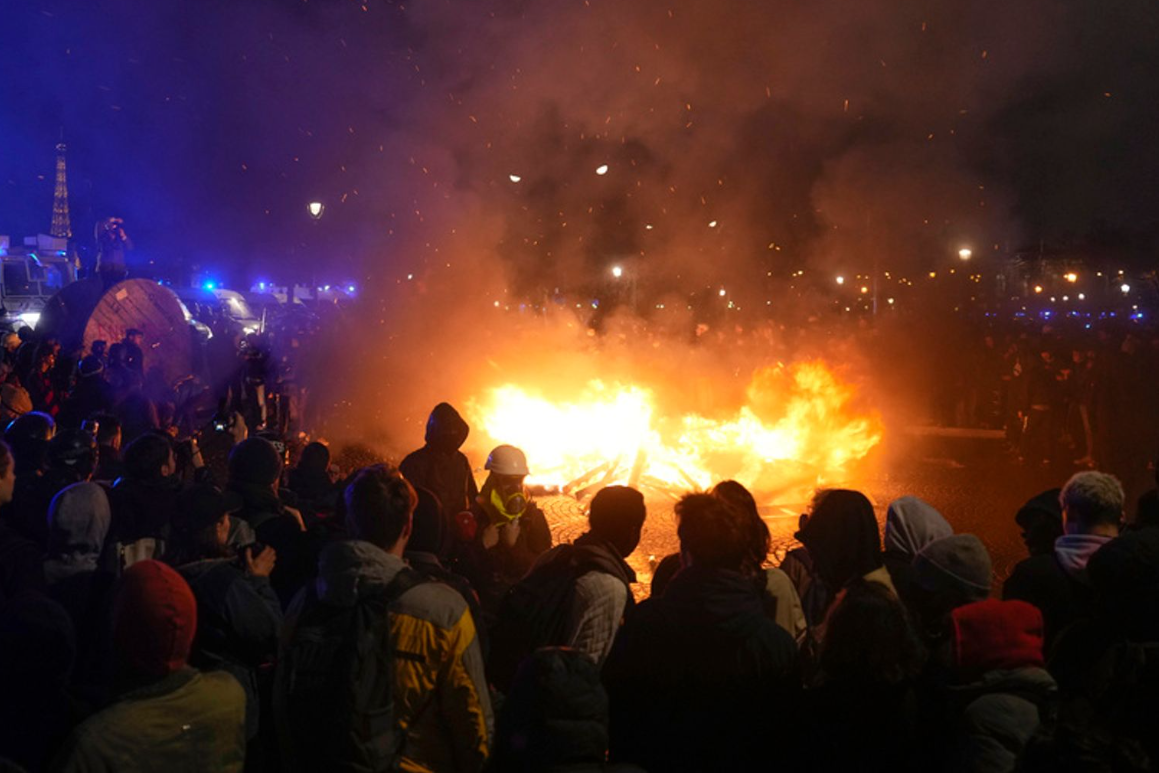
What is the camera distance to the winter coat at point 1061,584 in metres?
3.19

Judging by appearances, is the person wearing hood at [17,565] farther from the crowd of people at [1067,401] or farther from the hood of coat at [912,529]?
the crowd of people at [1067,401]

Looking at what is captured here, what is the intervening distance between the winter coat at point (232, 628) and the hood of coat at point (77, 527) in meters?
1.06

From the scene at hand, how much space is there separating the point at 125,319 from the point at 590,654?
38.7ft

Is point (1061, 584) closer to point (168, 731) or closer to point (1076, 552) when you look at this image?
point (1076, 552)

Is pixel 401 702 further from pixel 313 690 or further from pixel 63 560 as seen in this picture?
pixel 63 560

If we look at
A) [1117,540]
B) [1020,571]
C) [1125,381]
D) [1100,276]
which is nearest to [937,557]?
[1117,540]

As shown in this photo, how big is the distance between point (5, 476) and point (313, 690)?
217 cm

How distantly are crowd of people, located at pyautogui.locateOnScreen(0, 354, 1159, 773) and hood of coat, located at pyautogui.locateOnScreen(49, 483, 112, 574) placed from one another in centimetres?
9


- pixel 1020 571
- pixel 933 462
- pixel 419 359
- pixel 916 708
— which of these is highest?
pixel 419 359

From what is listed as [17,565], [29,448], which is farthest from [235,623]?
[29,448]

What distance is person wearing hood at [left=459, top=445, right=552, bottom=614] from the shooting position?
4.13m

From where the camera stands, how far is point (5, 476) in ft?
11.3

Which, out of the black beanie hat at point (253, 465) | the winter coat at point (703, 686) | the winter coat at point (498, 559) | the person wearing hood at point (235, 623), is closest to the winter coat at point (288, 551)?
the black beanie hat at point (253, 465)

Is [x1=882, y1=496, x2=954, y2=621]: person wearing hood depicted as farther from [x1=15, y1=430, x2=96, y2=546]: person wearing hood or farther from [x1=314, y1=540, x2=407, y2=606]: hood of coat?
[x1=15, y1=430, x2=96, y2=546]: person wearing hood
